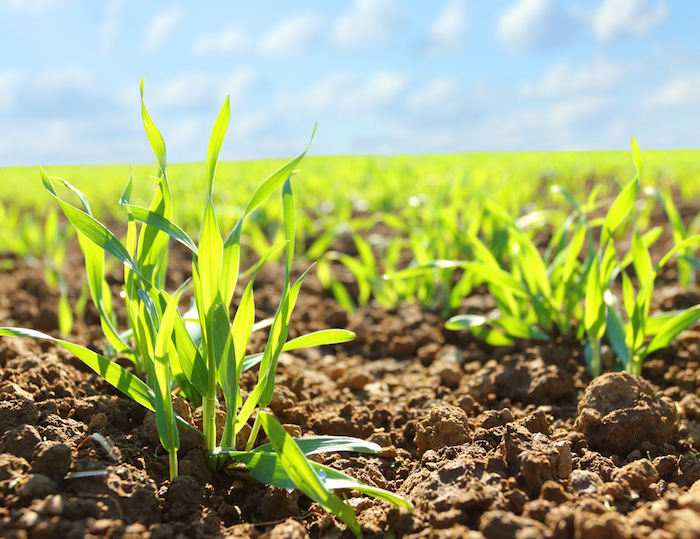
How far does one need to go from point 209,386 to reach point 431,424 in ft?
1.77

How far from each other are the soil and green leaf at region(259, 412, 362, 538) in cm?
8

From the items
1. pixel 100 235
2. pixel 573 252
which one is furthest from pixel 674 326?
pixel 100 235

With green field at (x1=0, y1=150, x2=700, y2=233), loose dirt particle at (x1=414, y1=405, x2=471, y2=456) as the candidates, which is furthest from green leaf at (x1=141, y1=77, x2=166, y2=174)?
green field at (x1=0, y1=150, x2=700, y2=233)

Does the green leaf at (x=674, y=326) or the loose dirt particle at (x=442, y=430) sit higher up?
the green leaf at (x=674, y=326)

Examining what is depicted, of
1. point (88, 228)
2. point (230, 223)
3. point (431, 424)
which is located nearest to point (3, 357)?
point (88, 228)

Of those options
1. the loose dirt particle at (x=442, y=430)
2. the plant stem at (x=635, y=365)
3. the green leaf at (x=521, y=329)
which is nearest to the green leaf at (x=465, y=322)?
the green leaf at (x=521, y=329)

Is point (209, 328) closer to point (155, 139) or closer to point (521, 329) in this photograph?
point (155, 139)

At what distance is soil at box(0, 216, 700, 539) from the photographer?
0.89 meters

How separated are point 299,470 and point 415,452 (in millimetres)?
535

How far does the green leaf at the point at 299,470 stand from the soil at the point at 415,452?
8 cm

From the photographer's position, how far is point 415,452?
53.6 inches

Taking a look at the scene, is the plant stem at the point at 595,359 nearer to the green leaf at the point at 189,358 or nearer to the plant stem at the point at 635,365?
the plant stem at the point at 635,365

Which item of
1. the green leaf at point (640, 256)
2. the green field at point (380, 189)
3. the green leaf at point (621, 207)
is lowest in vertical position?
the green leaf at point (640, 256)

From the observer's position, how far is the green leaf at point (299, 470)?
2.92 feet
